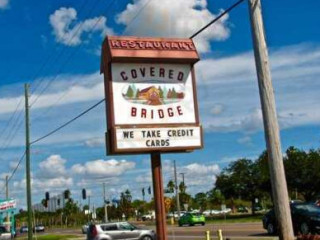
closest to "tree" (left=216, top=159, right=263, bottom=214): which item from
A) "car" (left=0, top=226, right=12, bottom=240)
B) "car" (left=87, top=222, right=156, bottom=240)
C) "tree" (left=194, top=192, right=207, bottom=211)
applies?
"car" (left=0, top=226, right=12, bottom=240)

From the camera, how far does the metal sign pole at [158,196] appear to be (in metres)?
12.9

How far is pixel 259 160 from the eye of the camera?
70.3 metres

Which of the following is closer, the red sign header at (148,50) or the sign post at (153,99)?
the sign post at (153,99)

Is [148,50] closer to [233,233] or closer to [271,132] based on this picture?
[271,132]

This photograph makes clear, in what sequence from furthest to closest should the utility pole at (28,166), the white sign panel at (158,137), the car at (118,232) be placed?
the utility pole at (28,166), the car at (118,232), the white sign panel at (158,137)

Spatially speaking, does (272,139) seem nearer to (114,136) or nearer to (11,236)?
(114,136)

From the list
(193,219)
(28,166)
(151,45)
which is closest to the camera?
(151,45)

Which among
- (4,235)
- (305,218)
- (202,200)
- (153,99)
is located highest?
(202,200)

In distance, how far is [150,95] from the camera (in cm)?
1306

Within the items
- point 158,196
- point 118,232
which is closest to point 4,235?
point 118,232

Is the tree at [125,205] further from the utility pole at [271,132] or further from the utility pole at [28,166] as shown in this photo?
the utility pole at [271,132]

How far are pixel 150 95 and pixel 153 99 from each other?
12cm

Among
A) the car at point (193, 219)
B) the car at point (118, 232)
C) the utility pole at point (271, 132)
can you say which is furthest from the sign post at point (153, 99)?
the car at point (193, 219)

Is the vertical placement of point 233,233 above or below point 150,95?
below
